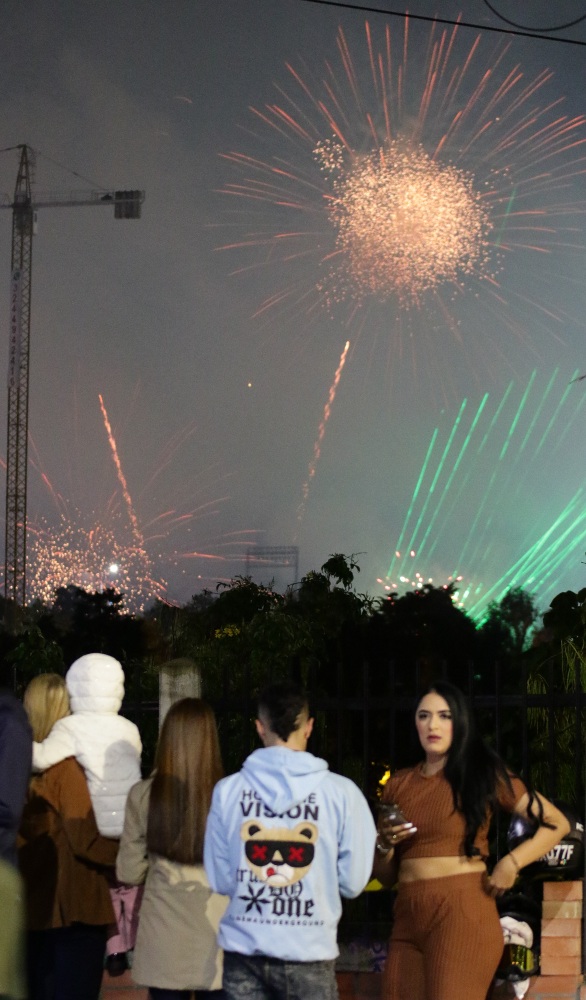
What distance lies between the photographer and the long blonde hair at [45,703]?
5.18 meters

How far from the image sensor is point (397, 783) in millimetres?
4660

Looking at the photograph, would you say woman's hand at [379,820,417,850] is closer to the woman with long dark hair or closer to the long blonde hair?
the woman with long dark hair

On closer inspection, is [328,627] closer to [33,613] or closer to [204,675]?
[204,675]

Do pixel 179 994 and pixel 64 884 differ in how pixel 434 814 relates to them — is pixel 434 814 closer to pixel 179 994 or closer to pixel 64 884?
pixel 179 994

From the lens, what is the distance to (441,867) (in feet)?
14.6

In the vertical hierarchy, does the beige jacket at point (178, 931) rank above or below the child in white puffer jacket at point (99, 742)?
below

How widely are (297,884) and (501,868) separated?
0.94 meters

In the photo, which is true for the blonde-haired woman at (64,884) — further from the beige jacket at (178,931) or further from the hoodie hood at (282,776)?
the hoodie hood at (282,776)

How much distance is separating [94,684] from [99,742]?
22 centimetres

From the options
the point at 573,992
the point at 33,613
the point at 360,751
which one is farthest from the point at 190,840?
the point at 33,613

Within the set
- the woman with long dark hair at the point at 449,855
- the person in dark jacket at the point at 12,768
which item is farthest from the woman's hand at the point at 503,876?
the person in dark jacket at the point at 12,768

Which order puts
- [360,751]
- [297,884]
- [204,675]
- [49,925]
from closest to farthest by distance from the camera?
[297,884]
[49,925]
[360,751]
[204,675]

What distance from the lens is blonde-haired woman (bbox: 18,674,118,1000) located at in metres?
4.91

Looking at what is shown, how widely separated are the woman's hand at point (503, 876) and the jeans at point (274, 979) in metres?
0.79
